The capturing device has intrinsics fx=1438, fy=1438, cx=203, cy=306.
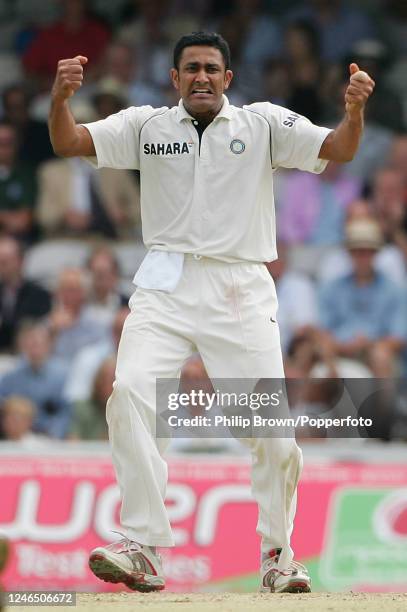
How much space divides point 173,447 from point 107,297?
90.3 inches

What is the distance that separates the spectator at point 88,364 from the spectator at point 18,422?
413 mm

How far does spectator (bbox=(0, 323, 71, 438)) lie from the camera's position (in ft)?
39.3

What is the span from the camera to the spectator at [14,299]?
13.2 m

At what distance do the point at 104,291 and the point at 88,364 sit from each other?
3.28 ft

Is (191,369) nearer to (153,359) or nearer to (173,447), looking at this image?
(173,447)

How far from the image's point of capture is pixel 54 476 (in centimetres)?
1067

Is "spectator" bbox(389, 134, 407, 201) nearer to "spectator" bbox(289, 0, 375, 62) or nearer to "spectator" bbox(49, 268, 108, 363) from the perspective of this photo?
"spectator" bbox(289, 0, 375, 62)

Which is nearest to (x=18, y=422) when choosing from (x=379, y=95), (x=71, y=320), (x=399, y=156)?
(x=71, y=320)

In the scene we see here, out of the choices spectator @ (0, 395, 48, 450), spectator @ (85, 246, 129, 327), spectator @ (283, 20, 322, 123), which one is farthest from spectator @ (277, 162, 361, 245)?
spectator @ (0, 395, 48, 450)

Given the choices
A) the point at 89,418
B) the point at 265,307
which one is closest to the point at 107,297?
the point at 89,418

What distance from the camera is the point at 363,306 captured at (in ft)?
42.0

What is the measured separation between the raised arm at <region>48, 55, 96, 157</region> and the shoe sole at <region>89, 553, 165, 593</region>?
1977 mm

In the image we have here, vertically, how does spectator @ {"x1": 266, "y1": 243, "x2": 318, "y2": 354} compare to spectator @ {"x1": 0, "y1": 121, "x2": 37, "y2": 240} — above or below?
below

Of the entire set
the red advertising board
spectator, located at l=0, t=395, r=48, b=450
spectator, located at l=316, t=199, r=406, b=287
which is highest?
spectator, located at l=316, t=199, r=406, b=287
